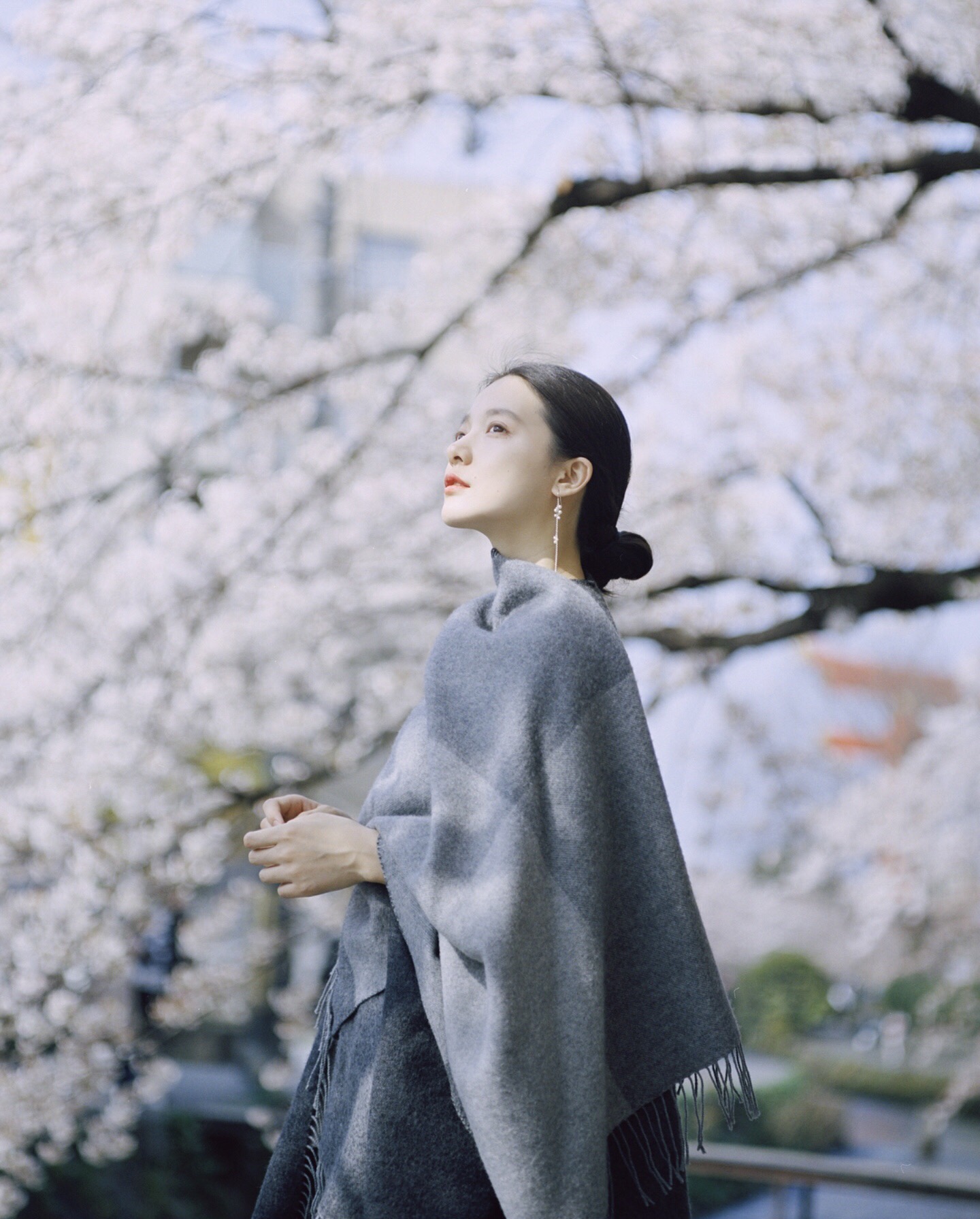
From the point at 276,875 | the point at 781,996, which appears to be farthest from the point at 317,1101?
the point at 781,996

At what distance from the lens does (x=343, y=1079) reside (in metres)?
1.28

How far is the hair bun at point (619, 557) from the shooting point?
4.83 feet

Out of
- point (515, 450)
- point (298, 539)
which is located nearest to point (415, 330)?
point (298, 539)

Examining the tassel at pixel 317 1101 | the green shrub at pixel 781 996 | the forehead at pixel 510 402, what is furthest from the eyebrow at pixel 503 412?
the green shrub at pixel 781 996

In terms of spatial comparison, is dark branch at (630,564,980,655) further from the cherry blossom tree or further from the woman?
the woman

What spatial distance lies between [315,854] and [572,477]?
0.51 m

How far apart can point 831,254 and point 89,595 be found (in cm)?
259

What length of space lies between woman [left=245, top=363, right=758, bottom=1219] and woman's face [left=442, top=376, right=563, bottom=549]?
10cm

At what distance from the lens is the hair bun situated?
147 centimetres

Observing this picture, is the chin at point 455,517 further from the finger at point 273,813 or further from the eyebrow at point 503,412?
the finger at point 273,813

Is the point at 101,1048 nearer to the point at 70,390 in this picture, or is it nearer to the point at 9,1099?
the point at 9,1099

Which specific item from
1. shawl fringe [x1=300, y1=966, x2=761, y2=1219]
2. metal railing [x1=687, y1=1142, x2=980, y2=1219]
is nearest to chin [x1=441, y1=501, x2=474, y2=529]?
shawl fringe [x1=300, y1=966, x2=761, y2=1219]

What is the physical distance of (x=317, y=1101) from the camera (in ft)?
4.37

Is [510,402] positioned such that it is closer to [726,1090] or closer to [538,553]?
[538,553]
